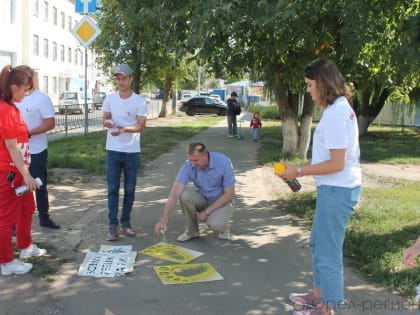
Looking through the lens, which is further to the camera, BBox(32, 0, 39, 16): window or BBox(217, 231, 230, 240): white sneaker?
BBox(32, 0, 39, 16): window

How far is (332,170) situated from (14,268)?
2.95 metres

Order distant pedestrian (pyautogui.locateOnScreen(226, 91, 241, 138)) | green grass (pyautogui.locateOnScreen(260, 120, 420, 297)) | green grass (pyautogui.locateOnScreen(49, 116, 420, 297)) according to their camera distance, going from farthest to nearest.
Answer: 1. distant pedestrian (pyautogui.locateOnScreen(226, 91, 241, 138))
2. green grass (pyautogui.locateOnScreen(49, 116, 420, 297))
3. green grass (pyautogui.locateOnScreen(260, 120, 420, 297))

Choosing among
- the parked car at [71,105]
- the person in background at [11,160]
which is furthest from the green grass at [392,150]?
the person in background at [11,160]

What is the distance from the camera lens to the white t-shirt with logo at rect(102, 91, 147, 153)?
549cm

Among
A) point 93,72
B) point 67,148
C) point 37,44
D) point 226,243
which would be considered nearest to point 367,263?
point 226,243

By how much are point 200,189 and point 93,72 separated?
193 ft

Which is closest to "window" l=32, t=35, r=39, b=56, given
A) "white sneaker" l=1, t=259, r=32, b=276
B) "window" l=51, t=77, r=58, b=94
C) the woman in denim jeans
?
"window" l=51, t=77, r=58, b=94

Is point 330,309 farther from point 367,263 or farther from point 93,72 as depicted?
point 93,72

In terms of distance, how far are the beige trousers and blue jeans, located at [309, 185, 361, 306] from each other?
2055 millimetres

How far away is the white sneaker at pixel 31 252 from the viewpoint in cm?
476

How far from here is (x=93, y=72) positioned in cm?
6147

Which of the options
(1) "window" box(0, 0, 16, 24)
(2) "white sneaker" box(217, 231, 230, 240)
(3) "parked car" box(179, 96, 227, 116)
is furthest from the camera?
(3) "parked car" box(179, 96, 227, 116)

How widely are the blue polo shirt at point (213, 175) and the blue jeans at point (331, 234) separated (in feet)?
6.62

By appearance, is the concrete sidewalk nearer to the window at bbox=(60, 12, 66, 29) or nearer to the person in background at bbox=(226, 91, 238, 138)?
the person in background at bbox=(226, 91, 238, 138)
